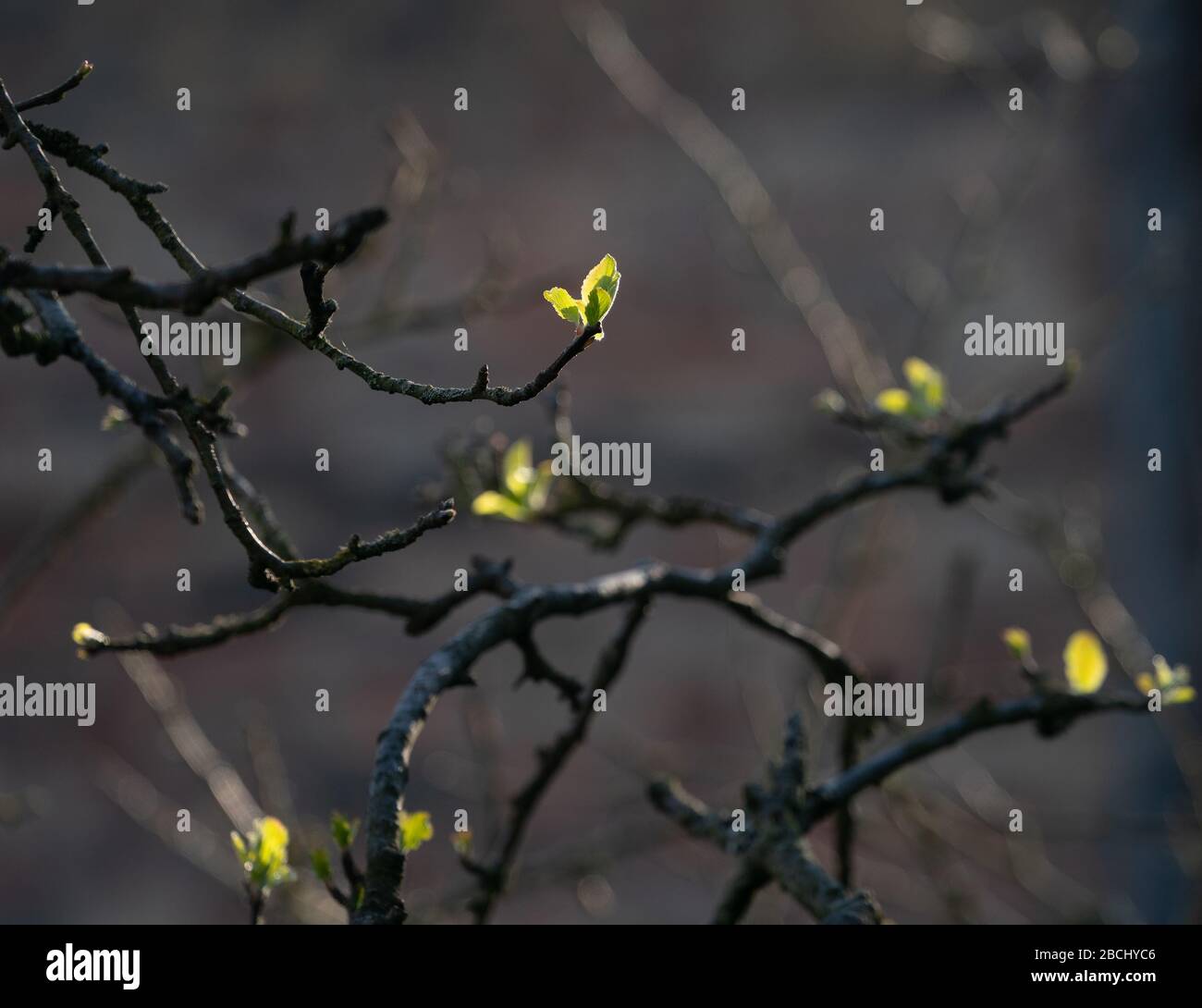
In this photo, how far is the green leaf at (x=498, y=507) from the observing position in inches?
28.6

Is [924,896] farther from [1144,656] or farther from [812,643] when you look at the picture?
[812,643]

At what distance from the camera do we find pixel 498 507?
0.73 metres

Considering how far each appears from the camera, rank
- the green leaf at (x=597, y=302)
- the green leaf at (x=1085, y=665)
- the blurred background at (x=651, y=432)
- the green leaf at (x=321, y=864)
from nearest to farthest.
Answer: the green leaf at (x=597, y=302)
the green leaf at (x=321, y=864)
the green leaf at (x=1085, y=665)
the blurred background at (x=651, y=432)

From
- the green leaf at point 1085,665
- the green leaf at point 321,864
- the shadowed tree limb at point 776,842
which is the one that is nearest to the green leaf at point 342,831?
the green leaf at point 321,864

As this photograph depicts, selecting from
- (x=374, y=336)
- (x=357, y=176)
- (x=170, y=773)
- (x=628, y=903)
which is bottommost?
(x=628, y=903)

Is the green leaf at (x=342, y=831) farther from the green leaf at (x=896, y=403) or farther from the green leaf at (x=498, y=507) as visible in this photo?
the green leaf at (x=896, y=403)

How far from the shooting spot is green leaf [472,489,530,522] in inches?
28.6

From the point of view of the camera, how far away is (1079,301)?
1.88 meters

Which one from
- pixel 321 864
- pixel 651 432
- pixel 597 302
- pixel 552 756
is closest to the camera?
pixel 597 302

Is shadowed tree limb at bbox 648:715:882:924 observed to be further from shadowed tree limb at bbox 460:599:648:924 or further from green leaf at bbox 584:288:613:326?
green leaf at bbox 584:288:613:326

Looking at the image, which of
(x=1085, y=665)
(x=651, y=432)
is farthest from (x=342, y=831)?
(x=651, y=432)

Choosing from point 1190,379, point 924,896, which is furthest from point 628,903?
point 1190,379

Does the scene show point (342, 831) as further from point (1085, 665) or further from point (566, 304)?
point (1085, 665)

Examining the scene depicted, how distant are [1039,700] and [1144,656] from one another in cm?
65
